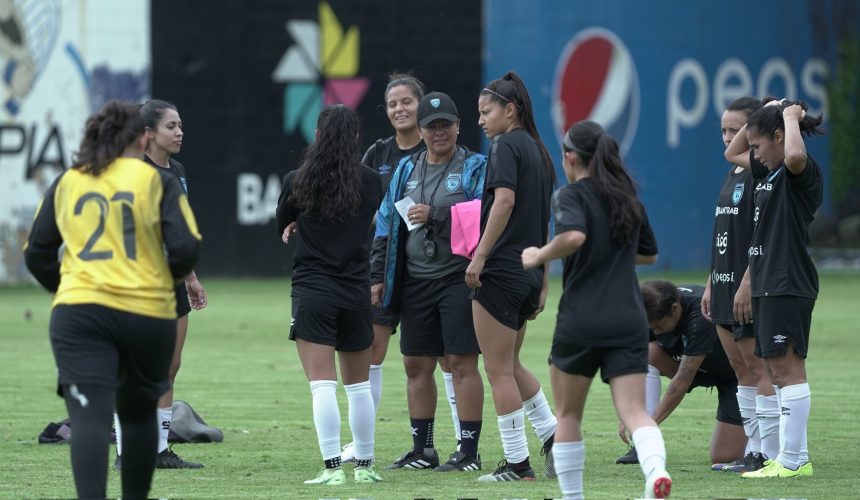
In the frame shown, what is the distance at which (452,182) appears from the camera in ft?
27.8

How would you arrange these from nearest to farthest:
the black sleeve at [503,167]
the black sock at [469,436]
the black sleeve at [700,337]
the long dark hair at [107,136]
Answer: the long dark hair at [107,136], the black sleeve at [503,167], the black sock at [469,436], the black sleeve at [700,337]

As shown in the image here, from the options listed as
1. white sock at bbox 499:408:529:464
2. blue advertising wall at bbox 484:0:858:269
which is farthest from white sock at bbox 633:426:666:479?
blue advertising wall at bbox 484:0:858:269

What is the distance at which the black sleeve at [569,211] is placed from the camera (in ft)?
20.7

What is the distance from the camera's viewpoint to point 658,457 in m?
6.20

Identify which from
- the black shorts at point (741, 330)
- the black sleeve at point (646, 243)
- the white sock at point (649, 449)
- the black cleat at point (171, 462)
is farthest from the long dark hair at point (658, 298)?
the black cleat at point (171, 462)

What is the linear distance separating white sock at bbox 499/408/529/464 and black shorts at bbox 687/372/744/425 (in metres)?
1.48

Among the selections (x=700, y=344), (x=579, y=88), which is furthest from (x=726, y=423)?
(x=579, y=88)

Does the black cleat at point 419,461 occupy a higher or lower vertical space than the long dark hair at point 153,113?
lower

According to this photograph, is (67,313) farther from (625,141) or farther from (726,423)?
(625,141)

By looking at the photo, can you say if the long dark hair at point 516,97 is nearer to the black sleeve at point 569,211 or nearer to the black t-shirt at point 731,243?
the black t-shirt at point 731,243

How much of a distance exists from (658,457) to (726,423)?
2.82 meters

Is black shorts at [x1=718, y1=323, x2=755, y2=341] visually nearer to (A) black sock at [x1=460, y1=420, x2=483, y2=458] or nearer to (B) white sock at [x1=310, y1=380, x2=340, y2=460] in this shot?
(A) black sock at [x1=460, y1=420, x2=483, y2=458]

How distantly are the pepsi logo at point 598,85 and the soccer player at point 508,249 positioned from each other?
2035 centimetres

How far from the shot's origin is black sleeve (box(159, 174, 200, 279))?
6.15 m
